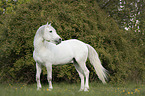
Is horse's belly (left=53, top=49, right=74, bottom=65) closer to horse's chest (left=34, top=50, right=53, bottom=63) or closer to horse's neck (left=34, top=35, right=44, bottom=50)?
horse's chest (left=34, top=50, right=53, bottom=63)

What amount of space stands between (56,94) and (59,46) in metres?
→ 1.67

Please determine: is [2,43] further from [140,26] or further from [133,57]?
[140,26]

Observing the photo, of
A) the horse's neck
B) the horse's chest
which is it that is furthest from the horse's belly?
the horse's neck

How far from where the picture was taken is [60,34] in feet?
32.6

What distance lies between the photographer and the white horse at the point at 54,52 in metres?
6.19

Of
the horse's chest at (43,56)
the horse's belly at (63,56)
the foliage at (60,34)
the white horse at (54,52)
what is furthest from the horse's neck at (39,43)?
the foliage at (60,34)

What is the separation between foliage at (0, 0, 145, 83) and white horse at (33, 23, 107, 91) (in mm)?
2587

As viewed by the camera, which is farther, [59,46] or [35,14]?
[35,14]

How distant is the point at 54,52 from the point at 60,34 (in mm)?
3529

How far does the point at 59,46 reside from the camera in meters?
6.70

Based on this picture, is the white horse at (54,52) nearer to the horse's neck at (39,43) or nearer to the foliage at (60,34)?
the horse's neck at (39,43)

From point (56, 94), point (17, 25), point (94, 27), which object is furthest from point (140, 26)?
point (56, 94)

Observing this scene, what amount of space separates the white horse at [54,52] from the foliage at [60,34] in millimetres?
2587

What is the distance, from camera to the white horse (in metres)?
6.19
